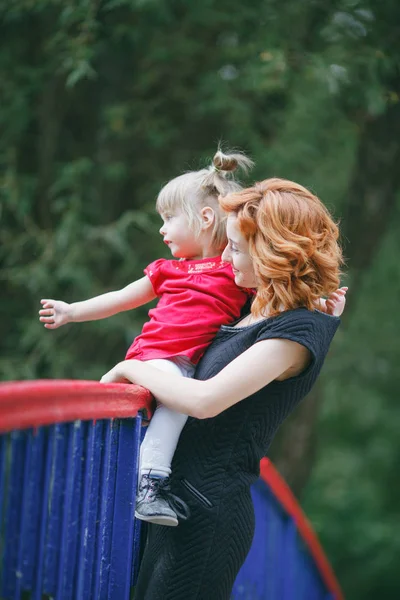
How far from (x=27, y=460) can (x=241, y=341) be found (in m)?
0.72

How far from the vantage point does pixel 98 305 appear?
2.44m

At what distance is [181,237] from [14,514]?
1090 mm

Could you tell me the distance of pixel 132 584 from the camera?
216 centimetres

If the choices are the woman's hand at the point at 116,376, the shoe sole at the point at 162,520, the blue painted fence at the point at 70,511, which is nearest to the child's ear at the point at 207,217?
the woman's hand at the point at 116,376

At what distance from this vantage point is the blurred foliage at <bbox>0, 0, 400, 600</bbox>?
5.08m

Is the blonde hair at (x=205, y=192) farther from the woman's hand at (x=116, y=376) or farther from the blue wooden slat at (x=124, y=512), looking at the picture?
the blue wooden slat at (x=124, y=512)

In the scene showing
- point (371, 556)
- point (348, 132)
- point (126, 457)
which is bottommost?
point (371, 556)

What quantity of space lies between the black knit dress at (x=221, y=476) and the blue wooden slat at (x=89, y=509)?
20 centimetres

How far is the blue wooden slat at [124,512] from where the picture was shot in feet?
6.55

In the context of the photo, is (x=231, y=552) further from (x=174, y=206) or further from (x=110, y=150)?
(x=110, y=150)

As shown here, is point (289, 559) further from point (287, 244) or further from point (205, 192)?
point (287, 244)

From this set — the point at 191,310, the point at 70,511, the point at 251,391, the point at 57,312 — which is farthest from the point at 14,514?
the point at 57,312

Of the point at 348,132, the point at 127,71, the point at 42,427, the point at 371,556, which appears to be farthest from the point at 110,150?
the point at 371,556

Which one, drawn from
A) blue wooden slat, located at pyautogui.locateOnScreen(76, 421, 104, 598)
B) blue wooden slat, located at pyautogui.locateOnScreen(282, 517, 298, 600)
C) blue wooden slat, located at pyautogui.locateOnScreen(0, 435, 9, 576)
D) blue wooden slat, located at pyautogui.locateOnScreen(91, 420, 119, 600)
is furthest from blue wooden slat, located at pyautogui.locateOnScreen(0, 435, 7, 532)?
blue wooden slat, located at pyautogui.locateOnScreen(282, 517, 298, 600)
